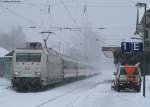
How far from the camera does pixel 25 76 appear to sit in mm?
35781

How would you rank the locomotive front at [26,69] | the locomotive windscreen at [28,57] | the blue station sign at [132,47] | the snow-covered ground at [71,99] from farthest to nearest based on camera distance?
the locomotive windscreen at [28,57], the locomotive front at [26,69], the blue station sign at [132,47], the snow-covered ground at [71,99]

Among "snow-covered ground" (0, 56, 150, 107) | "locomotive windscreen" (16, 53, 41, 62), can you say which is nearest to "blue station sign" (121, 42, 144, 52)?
"snow-covered ground" (0, 56, 150, 107)

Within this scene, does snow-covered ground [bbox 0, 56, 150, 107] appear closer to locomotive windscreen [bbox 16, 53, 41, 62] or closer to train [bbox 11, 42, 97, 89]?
train [bbox 11, 42, 97, 89]

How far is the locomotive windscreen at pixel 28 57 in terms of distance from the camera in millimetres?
36656

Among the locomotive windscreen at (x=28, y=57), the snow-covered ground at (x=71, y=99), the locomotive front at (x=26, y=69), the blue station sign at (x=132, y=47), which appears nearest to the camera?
the snow-covered ground at (x=71, y=99)

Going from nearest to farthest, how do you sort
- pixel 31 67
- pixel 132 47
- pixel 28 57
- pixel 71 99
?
pixel 71 99 → pixel 132 47 → pixel 31 67 → pixel 28 57

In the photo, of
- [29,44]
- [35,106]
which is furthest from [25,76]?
[35,106]

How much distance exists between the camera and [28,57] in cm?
3681

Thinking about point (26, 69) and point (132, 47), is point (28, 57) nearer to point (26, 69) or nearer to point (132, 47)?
point (26, 69)

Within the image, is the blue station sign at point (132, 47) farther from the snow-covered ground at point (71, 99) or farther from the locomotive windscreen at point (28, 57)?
the locomotive windscreen at point (28, 57)

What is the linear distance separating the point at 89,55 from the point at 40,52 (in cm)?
9507

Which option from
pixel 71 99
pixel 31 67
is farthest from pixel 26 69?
pixel 71 99

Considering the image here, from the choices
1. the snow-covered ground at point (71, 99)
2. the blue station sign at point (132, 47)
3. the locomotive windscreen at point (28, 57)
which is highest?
the blue station sign at point (132, 47)

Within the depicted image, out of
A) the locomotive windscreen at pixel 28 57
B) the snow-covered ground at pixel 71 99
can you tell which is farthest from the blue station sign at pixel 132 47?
the locomotive windscreen at pixel 28 57
